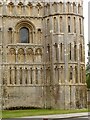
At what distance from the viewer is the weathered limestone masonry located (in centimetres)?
4630

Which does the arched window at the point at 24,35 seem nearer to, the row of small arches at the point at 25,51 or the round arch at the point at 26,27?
the round arch at the point at 26,27

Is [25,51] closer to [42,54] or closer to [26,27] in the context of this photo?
[42,54]

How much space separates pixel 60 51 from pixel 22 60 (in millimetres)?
4494

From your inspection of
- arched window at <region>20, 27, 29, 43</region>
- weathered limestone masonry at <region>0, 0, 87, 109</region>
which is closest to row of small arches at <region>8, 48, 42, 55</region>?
weathered limestone masonry at <region>0, 0, 87, 109</region>

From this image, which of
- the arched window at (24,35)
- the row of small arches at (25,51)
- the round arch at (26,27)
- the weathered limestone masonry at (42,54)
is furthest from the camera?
the arched window at (24,35)

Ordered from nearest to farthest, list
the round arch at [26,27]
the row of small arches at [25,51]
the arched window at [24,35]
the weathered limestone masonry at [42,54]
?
the weathered limestone masonry at [42,54] < the row of small arches at [25,51] < the round arch at [26,27] < the arched window at [24,35]

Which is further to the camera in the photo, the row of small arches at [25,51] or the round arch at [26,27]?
the round arch at [26,27]

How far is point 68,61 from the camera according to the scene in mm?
46375

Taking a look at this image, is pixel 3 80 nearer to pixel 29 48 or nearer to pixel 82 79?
pixel 29 48

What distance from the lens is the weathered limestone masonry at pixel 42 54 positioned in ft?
152

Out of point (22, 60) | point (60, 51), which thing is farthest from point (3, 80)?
point (60, 51)

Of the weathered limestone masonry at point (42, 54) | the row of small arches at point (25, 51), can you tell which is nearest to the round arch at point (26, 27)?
the weathered limestone masonry at point (42, 54)

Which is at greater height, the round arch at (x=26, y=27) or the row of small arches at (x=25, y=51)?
the round arch at (x=26, y=27)

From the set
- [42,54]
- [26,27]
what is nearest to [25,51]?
[42,54]
